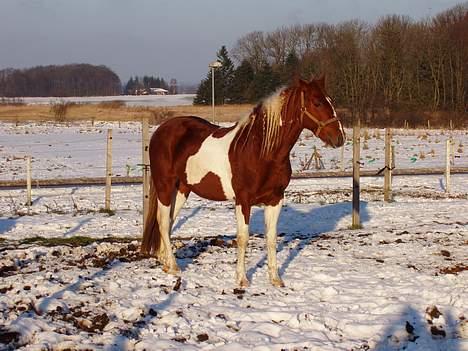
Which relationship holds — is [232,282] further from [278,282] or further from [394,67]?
[394,67]

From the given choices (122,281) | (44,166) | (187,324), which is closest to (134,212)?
(122,281)

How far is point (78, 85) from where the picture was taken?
422 ft

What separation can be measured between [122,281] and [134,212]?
20.2 feet

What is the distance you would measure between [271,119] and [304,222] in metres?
5.40

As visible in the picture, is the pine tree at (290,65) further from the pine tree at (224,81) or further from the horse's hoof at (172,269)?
the horse's hoof at (172,269)

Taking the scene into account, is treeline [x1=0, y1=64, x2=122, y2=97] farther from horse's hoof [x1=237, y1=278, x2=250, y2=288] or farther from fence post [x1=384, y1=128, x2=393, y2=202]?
horse's hoof [x1=237, y1=278, x2=250, y2=288]

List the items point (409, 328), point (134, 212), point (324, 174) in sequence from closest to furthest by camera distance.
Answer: point (409, 328) < point (134, 212) < point (324, 174)

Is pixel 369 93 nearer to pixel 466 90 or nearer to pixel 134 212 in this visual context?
pixel 466 90

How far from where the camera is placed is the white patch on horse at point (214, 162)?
6777 millimetres

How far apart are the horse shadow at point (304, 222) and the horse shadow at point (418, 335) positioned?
8.61ft

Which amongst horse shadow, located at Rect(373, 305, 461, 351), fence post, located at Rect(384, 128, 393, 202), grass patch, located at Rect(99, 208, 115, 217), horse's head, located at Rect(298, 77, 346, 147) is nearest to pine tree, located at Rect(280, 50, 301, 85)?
fence post, located at Rect(384, 128, 393, 202)

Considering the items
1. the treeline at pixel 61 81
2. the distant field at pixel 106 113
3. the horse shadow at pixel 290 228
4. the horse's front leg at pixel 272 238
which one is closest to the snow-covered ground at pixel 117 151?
the horse shadow at pixel 290 228

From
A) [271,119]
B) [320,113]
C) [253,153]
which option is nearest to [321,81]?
[320,113]

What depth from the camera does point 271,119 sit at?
256 inches
